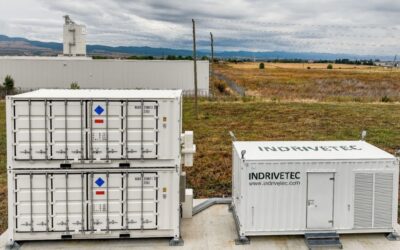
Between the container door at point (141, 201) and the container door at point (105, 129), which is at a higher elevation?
the container door at point (105, 129)

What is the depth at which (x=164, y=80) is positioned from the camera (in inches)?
2192

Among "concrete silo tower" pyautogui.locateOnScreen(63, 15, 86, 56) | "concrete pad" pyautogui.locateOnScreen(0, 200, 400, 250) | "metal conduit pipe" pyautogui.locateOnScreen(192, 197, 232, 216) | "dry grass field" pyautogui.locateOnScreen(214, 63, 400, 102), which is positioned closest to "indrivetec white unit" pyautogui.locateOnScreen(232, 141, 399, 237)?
"concrete pad" pyautogui.locateOnScreen(0, 200, 400, 250)

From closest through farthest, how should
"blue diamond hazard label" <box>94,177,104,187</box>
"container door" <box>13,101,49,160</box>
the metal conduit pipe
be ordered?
1. "container door" <box>13,101,49,160</box>
2. "blue diamond hazard label" <box>94,177,104,187</box>
3. the metal conduit pipe

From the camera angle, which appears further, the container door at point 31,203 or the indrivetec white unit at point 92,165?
the container door at point 31,203

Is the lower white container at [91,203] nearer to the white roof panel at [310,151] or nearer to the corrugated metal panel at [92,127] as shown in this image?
the corrugated metal panel at [92,127]

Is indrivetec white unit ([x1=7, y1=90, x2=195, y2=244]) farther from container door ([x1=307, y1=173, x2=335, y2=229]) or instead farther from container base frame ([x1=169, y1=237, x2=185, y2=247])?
container door ([x1=307, y1=173, x2=335, y2=229])

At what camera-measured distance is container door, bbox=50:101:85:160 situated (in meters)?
10.5

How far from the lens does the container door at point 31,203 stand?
10.7m

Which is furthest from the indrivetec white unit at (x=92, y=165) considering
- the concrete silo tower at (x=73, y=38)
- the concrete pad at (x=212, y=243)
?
the concrete silo tower at (x=73, y=38)

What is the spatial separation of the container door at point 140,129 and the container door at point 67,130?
3.40 feet

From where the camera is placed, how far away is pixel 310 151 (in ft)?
39.5

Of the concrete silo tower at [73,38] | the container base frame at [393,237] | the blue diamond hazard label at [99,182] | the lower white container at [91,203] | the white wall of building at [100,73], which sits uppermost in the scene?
the concrete silo tower at [73,38]

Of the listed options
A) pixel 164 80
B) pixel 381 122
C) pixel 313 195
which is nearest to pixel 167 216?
pixel 313 195

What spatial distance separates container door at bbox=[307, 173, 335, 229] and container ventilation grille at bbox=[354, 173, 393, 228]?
67 cm
